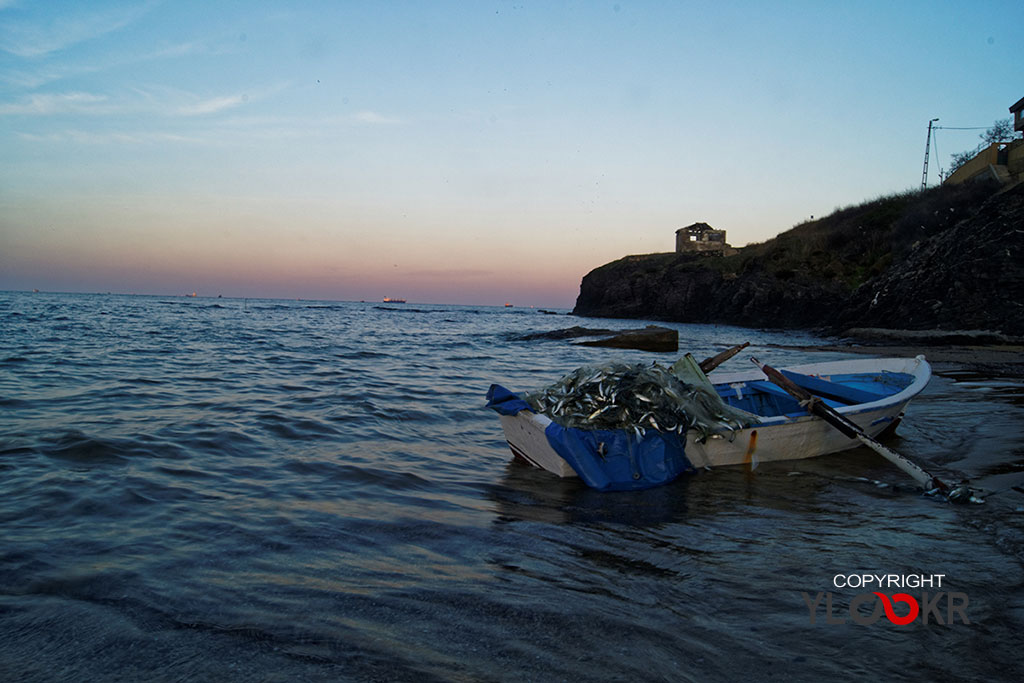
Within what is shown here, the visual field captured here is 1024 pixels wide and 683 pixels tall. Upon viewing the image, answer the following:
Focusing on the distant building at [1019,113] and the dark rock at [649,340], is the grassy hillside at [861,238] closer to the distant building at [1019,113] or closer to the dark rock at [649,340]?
the distant building at [1019,113]

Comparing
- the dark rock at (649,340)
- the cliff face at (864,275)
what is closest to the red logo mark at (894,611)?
Answer: the dark rock at (649,340)

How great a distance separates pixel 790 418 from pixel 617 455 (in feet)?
7.93

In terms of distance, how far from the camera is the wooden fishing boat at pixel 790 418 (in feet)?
21.1

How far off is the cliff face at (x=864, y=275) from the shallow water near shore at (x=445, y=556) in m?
18.0

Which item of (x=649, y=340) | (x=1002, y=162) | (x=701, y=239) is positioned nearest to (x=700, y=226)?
(x=701, y=239)

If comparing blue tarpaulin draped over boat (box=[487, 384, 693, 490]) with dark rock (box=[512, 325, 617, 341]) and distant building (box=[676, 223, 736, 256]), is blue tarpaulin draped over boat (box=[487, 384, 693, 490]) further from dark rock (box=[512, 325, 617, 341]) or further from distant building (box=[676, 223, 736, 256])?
distant building (box=[676, 223, 736, 256])

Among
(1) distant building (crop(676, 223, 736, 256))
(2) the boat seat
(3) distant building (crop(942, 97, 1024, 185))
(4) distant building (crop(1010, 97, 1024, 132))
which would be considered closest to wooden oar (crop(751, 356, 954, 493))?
(2) the boat seat

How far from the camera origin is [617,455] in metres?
5.90

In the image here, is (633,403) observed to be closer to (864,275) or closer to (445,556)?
(445,556)

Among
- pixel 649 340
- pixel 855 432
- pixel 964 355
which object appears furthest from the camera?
pixel 649 340

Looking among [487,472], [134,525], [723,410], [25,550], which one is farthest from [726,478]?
[25,550]

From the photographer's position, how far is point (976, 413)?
9.52 meters

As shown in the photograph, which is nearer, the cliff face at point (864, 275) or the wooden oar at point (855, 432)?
the wooden oar at point (855, 432)

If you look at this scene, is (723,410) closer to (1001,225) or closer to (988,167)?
(1001,225)
